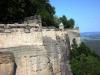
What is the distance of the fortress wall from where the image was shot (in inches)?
497

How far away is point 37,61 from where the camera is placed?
1318cm

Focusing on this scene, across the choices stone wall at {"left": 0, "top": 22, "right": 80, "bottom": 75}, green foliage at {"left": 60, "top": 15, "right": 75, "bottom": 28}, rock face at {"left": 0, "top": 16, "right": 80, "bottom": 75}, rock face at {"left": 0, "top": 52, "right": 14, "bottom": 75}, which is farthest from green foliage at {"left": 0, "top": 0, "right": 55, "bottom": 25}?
green foliage at {"left": 60, "top": 15, "right": 75, "bottom": 28}

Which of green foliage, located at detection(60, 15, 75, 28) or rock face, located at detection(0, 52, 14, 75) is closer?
rock face, located at detection(0, 52, 14, 75)

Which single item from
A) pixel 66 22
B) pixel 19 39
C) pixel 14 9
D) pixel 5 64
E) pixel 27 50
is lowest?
pixel 5 64

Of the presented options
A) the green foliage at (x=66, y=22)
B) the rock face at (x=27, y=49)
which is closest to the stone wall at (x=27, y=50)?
the rock face at (x=27, y=49)

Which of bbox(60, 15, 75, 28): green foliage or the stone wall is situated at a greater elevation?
bbox(60, 15, 75, 28): green foliage

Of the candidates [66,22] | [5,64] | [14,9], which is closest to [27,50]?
[5,64]

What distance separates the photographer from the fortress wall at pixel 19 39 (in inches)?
497

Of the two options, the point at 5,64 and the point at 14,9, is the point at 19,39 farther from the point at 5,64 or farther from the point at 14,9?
the point at 14,9

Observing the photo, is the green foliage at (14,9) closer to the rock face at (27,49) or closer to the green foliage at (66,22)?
the rock face at (27,49)

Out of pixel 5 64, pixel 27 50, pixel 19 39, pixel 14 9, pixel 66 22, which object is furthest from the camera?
pixel 66 22

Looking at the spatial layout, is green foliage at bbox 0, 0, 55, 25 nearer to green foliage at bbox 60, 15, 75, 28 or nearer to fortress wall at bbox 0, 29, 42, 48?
fortress wall at bbox 0, 29, 42, 48

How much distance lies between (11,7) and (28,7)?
4.05m

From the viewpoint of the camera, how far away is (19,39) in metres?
13.1
